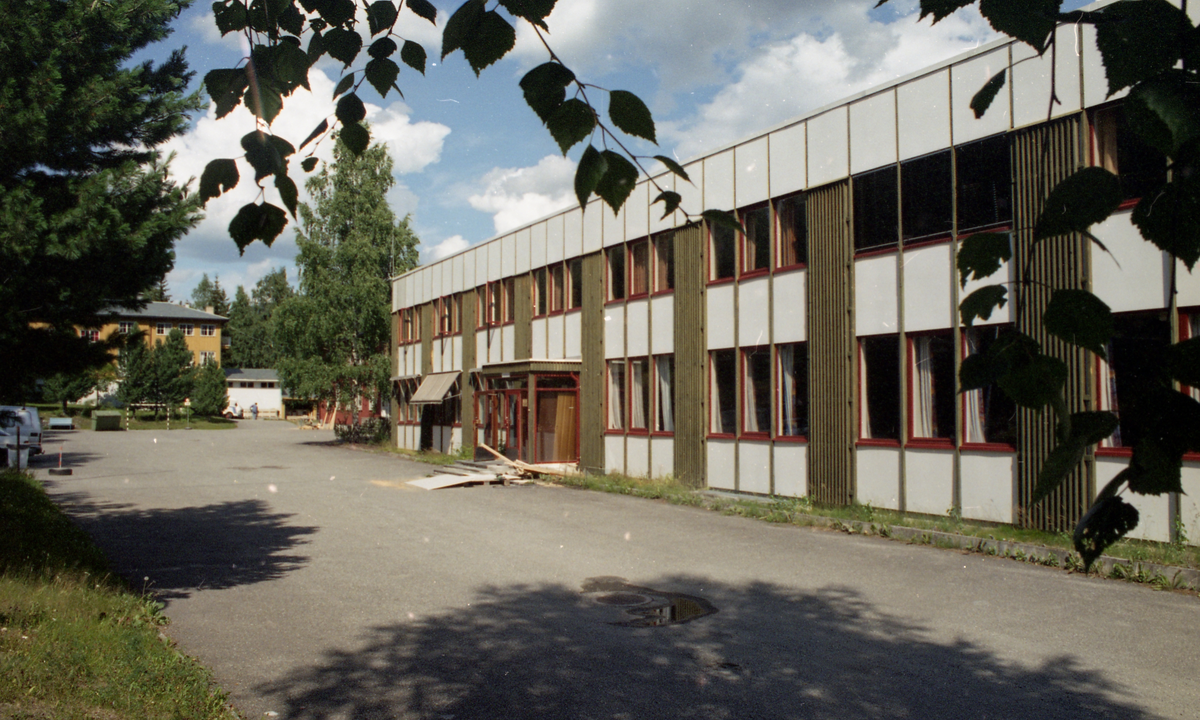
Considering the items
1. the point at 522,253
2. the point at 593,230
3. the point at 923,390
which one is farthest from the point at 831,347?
the point at 522,253

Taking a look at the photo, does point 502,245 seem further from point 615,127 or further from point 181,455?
point 615,127

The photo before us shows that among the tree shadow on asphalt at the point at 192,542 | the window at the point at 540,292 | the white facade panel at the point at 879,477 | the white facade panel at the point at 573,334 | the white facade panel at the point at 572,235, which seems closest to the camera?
the tree shadow on asphalt at the point at 192,542

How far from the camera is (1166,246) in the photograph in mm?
1409

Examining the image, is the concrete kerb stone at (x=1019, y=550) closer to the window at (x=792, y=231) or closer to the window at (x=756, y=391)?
the window at (x=756, y=391)

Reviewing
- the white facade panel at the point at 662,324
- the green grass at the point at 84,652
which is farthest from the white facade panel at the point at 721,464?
the green grass at the point at 84,652

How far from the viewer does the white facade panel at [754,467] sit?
690 inches

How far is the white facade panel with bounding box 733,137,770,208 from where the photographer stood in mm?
17562

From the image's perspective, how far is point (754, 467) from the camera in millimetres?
17781

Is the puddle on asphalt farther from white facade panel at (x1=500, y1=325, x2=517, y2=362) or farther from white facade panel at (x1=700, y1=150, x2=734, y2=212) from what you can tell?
white facade panel at (x1=500, y1=325, x2=517, y2=362)

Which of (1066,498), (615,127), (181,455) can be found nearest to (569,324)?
(1066,498)

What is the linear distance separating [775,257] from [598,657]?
12.1 meters

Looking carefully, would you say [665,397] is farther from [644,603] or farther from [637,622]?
[637,622]

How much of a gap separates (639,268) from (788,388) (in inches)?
234

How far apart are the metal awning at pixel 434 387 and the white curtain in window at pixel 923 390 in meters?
20.2
